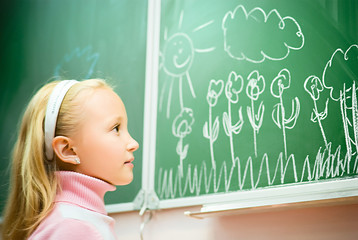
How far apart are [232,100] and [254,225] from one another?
383mm

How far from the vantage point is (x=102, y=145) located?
1197mm

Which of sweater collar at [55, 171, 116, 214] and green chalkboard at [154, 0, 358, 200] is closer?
sweater collar at [55, 171, 116, 214]

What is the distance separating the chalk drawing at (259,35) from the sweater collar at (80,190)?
0.62m

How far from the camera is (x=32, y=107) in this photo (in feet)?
4.14

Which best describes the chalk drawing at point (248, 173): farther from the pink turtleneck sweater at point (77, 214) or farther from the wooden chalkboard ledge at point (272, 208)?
the pink turtleneck sweater at point (77, 214)

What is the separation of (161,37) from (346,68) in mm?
699

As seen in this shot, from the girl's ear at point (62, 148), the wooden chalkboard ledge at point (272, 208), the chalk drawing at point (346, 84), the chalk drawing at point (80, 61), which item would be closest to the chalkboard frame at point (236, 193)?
the wooden chalkboard ledge at point (272, 208)

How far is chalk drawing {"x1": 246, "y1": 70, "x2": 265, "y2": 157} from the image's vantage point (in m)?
1.44

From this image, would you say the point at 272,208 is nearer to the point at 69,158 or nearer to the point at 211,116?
the point at 211,116

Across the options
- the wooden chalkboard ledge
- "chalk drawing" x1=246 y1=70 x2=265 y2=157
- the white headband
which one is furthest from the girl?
"chalk drawing" x1=246 y1=70 x2=265 y2=157

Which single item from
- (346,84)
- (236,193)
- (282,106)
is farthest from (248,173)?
(346,84)

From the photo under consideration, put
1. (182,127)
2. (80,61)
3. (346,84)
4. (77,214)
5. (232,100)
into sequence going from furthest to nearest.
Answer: (80,61) < (182,127) < (232,100) < (346,84) < (77,214)

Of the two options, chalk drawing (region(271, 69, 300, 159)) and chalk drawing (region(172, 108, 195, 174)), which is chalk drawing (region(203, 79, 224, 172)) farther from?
chalk drawing (region(271, 69, 300, 159))

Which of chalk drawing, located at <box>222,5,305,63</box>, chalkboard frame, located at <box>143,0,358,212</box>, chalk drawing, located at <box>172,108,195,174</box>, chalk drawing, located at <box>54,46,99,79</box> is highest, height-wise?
chalk drawing, located at <box>54,46,99,79</box>
